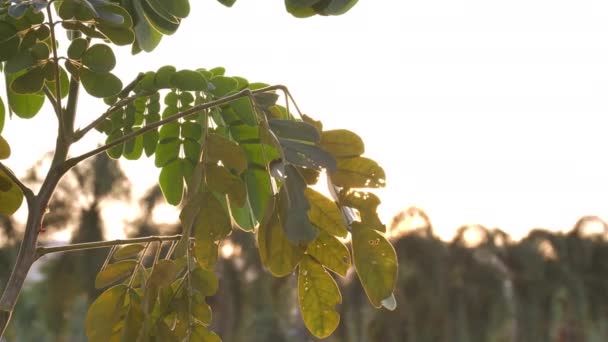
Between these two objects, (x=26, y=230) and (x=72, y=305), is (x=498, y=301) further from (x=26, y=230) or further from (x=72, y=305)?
(x=26, y=230)

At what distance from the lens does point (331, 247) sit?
76cm

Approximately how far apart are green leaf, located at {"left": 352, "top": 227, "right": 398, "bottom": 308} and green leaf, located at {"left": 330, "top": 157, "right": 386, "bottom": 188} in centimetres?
5

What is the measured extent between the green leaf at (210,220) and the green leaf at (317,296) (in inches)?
2.9

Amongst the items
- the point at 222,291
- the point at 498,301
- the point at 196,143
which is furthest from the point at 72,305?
the point at 196,143

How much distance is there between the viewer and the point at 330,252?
757mm

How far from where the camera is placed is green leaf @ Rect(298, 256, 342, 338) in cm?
75

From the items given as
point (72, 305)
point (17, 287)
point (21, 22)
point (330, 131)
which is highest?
point (72, 305)

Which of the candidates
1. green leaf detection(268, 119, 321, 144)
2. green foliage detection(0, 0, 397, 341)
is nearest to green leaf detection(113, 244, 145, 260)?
green foliage detection(0, 0, 397, 341)

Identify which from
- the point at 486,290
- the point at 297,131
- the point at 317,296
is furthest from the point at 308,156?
the point at 486,290

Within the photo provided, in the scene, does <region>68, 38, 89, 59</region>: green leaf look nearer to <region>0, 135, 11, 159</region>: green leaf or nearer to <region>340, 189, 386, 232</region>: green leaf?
<region>0, 135, 11, 159</region>: green leaf

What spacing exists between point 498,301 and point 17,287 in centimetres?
815

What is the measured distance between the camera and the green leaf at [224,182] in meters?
0.73

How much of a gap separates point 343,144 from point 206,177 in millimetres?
109

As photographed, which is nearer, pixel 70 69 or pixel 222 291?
pixel 70 69
